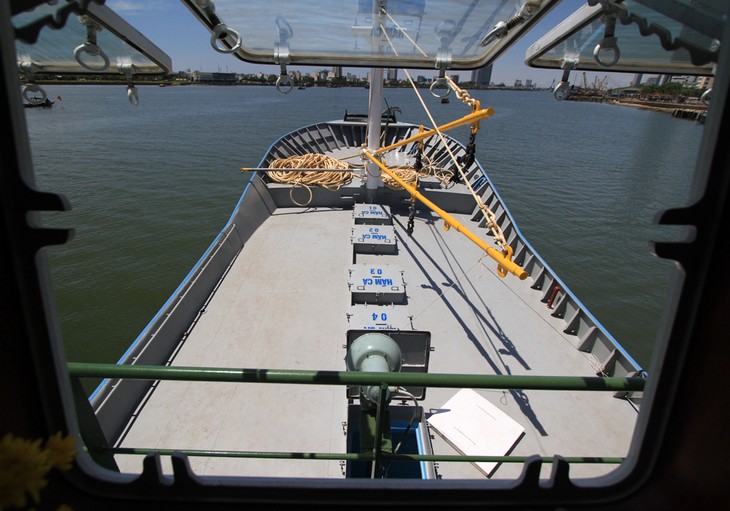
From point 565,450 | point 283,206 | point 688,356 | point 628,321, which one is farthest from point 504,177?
point 688,356

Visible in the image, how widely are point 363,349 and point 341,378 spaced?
1791 mm

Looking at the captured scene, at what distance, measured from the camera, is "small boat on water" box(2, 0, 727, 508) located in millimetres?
2031

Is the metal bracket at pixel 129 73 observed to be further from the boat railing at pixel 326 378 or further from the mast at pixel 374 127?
the mast at pixel 374 127

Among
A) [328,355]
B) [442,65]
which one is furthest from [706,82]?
[328,355]

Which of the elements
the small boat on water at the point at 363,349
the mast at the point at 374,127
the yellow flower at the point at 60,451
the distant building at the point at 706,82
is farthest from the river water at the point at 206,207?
the mast at the point at 374,127

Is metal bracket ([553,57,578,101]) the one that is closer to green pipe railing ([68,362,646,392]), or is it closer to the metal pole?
green pipe railing ([68,362,646,392])

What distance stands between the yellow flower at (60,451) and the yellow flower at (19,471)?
62 mm

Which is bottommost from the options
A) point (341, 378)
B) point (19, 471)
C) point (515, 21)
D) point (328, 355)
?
point (328, 355)

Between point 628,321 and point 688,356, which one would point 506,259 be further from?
point 628,321

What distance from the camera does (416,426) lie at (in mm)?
4836

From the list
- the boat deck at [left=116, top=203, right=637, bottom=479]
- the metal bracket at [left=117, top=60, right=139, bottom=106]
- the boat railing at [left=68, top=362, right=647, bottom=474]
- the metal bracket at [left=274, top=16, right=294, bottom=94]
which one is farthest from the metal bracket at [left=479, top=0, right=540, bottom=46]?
the boat deck at [left=116, top=203, right=637, bottom=479]

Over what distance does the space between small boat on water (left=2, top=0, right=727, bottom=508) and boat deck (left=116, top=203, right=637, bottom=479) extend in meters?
0.03

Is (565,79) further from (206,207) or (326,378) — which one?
(206,207)

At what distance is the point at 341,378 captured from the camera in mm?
2010
